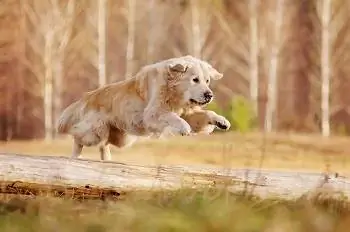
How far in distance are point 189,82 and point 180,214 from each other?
123cm

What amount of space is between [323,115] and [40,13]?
385cm

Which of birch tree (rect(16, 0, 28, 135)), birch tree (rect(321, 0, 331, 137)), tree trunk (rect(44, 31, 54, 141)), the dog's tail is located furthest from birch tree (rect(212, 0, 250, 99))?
the dog's tail

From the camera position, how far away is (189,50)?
10586mm

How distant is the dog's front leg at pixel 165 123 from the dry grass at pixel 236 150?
3.70 metres

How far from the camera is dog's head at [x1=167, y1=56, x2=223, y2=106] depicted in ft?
13.7

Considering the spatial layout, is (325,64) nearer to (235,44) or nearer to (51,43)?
(235,44)

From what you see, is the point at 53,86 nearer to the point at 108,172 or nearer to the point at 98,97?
the point at 98,97

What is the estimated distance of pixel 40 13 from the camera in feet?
34.0

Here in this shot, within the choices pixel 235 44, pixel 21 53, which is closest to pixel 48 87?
pixel 21 53

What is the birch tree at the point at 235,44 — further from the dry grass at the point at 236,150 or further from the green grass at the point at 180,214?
the green grass at the point at 180,214

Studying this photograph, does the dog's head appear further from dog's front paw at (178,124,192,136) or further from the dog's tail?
Answer: the dog's tail

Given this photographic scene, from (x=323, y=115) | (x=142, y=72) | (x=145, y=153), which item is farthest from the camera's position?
(x=323, y=115)

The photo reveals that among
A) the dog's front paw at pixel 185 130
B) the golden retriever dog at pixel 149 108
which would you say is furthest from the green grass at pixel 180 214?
the golden retriever dog at pixel 149 108

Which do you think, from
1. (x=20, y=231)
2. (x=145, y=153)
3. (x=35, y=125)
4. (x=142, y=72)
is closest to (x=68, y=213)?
(x=20, y=231)
